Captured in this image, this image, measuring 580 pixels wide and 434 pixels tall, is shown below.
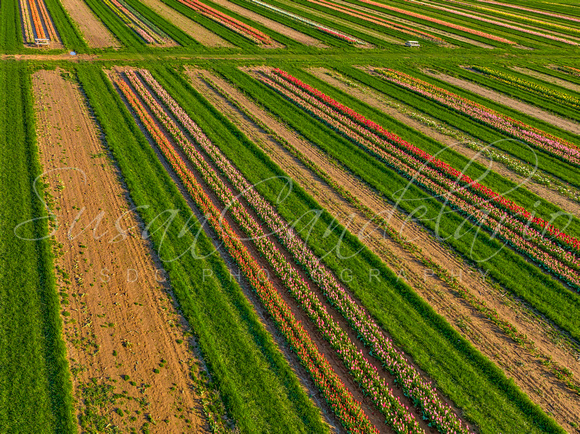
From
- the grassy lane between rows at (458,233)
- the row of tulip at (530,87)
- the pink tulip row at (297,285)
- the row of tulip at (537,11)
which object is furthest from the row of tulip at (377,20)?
the pink tulip row at (297,285)

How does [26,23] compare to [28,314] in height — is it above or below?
above

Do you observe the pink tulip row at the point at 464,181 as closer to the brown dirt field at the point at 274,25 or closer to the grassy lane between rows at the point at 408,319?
the grassy lane between rows at the point at 408,319

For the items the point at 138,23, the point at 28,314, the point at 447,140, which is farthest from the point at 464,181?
the point at 138,23

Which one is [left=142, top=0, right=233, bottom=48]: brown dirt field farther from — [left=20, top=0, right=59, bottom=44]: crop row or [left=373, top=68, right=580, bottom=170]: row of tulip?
[left=373, top=68, right=580, bottom=170]: row of tulip

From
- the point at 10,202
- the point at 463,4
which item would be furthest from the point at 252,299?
the point at 463,4

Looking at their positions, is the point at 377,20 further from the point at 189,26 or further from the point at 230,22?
the point at 189,26

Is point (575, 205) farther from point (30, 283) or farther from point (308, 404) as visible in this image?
point (30, 283)

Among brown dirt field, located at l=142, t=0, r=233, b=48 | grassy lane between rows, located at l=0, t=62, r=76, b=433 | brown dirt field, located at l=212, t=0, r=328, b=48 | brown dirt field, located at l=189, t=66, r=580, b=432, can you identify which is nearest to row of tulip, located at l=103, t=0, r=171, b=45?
brown dirt field, located at l=142, t=0, r=233, b=48
